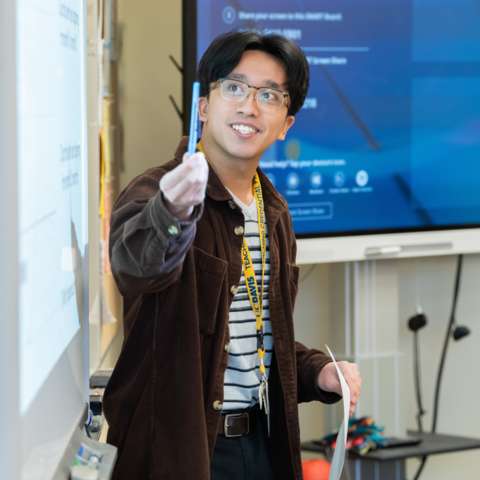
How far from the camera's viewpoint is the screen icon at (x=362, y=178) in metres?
2.34

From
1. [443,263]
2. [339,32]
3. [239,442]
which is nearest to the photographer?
[239,442]

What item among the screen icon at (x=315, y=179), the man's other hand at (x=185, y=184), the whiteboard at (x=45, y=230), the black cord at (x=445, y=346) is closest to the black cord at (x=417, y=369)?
the black cord at (x=445, y=346)

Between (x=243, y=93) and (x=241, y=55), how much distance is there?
70 millimetres

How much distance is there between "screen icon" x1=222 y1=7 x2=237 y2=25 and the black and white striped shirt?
40.1 inches

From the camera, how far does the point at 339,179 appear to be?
2.31 metres

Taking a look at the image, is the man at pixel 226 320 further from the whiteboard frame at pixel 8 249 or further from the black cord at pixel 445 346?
the black cord at pixel 445 346

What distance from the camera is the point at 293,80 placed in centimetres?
127

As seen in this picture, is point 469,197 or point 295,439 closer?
point 295,439

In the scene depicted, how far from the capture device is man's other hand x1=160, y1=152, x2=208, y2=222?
0.74 meters

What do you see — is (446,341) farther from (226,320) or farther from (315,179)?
(226,320)

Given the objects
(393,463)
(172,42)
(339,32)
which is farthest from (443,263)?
(172,42)

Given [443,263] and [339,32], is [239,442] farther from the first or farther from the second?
[443,263]

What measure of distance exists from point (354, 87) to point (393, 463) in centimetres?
133

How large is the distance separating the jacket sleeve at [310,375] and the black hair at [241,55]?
37 centimetres
